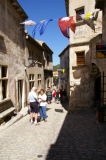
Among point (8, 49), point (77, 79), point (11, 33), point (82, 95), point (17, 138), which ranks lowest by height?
point (17, 138)

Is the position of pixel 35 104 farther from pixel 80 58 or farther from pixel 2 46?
pixel 80 58

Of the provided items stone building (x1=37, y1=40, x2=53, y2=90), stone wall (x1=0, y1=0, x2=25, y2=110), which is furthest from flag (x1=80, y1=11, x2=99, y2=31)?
stone building (x1=37, y1=40, x2=53, y2=90)

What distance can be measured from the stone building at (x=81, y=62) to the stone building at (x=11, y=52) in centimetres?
345

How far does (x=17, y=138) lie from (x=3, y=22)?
5.73 metres

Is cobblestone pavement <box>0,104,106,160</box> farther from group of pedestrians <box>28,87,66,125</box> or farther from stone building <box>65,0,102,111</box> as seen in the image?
stone building <box>65,0,102,111</box>

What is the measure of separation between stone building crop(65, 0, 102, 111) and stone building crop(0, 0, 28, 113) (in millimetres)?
3449

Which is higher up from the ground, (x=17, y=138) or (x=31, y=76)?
(x=31, y=76)

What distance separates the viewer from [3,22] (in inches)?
364

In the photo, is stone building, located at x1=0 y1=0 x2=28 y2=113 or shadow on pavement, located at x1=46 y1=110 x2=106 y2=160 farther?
stone building, located at x1=0 y1=0 x2=28 y2=113

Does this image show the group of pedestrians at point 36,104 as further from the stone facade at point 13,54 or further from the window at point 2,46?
the window at point 2,46

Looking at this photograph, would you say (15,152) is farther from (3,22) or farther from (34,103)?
(3,22)

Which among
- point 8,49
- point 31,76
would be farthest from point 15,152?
point 31,76

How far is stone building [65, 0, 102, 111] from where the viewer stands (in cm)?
1248

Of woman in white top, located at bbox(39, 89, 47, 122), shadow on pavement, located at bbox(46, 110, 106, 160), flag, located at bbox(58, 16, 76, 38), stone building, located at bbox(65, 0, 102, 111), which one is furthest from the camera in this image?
stone building, located at bbox(65, 0, 102, 111)
